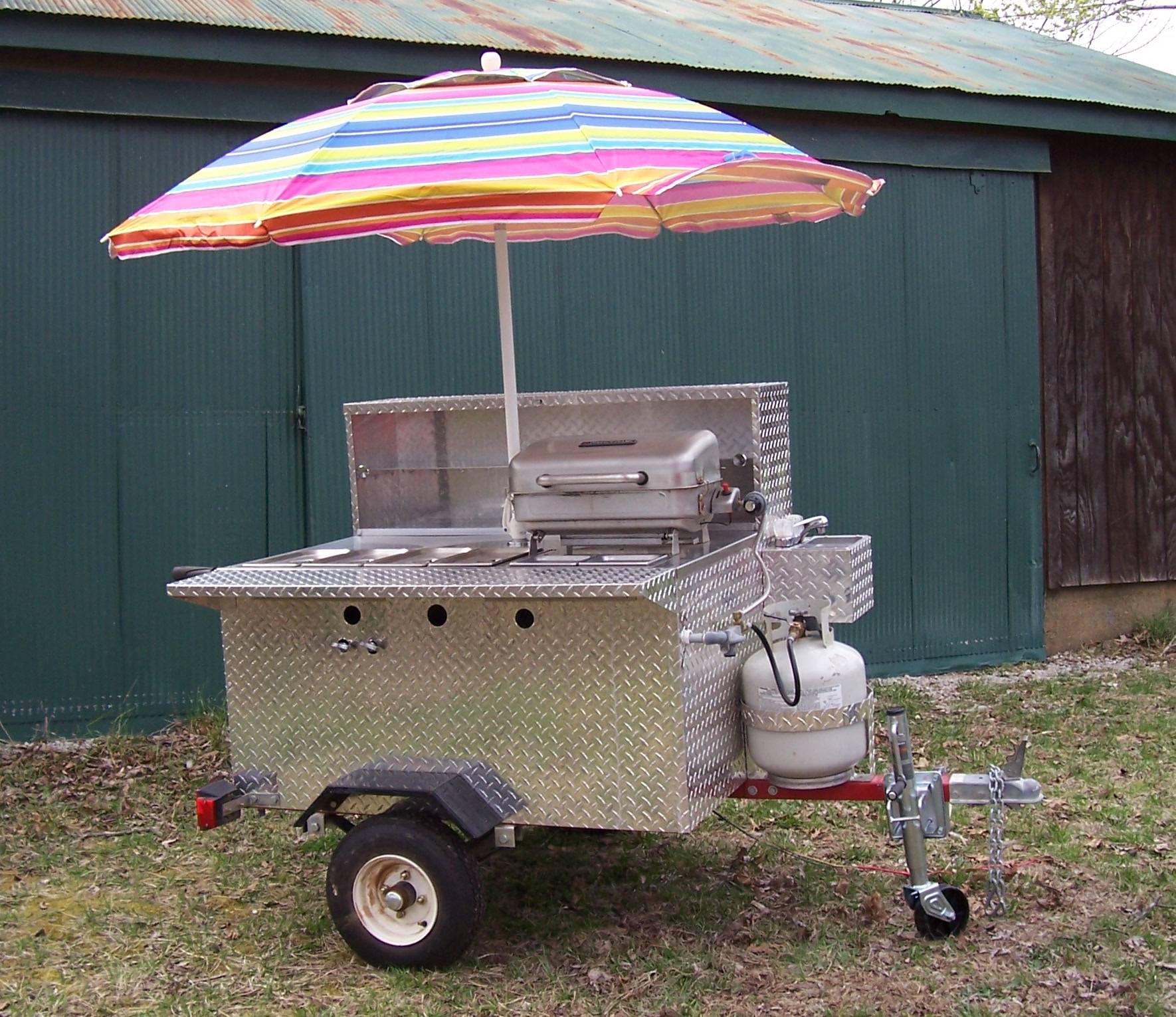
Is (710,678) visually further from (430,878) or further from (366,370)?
(366,370)

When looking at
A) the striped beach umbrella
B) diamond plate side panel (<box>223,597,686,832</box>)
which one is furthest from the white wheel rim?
the striped beach umbrella

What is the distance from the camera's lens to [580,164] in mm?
3588

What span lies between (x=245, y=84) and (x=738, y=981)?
193 inches

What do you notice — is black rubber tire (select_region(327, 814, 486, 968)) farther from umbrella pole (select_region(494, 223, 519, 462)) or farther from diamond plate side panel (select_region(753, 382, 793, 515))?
diamond plate side panel (select_region(753, 382, 793, 515))

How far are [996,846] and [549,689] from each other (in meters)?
1.50

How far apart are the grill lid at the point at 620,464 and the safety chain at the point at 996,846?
4.10 ft

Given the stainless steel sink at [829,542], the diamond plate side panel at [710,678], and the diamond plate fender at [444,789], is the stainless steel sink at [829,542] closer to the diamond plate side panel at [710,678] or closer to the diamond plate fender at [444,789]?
the diamond plate side panel at [710,678]

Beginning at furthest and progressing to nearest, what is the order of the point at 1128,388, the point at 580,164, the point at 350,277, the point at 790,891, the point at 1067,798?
the point at 1128,388
the point at 350,277
the point at 1067,798
the point at 790,891
the point at 580,164

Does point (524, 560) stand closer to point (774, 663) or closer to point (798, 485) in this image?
point (774, 663)

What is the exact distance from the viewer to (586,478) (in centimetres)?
423

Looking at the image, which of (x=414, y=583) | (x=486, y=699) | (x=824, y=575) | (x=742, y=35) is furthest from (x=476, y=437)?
(x=742, y=35)

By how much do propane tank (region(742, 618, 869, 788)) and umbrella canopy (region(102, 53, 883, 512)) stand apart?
1.46m

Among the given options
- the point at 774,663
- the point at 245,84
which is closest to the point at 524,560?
the point at 774,663

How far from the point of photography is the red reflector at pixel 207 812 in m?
4.13
